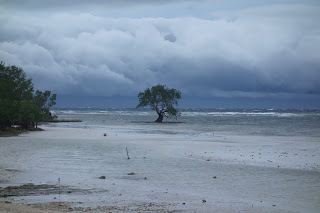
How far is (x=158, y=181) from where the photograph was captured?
803 inches

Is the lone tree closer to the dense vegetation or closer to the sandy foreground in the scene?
the dense vegetation

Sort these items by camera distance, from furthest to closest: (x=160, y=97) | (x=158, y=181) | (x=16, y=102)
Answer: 1. (x=160, y=97)
2. (x=16, y=102)
3. (x=158, y=181)

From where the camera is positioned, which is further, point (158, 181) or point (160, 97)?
point (160, 97)

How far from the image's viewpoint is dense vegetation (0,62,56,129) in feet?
170

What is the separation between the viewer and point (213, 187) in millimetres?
19031

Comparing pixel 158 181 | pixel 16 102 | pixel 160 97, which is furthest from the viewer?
A: pixel 160 97

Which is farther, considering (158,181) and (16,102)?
(16,102)

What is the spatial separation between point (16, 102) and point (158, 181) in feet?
125

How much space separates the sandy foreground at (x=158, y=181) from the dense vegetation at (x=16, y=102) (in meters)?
19.7

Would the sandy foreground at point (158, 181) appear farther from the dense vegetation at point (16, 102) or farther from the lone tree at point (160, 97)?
the lone tree at point (160, 97)

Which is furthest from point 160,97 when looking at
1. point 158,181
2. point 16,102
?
point 158,181

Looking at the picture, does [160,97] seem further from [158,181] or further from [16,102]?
[158,181]

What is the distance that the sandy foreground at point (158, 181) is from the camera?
15.2 metres

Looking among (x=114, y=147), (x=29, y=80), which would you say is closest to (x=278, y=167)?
(x=114, y=147)
